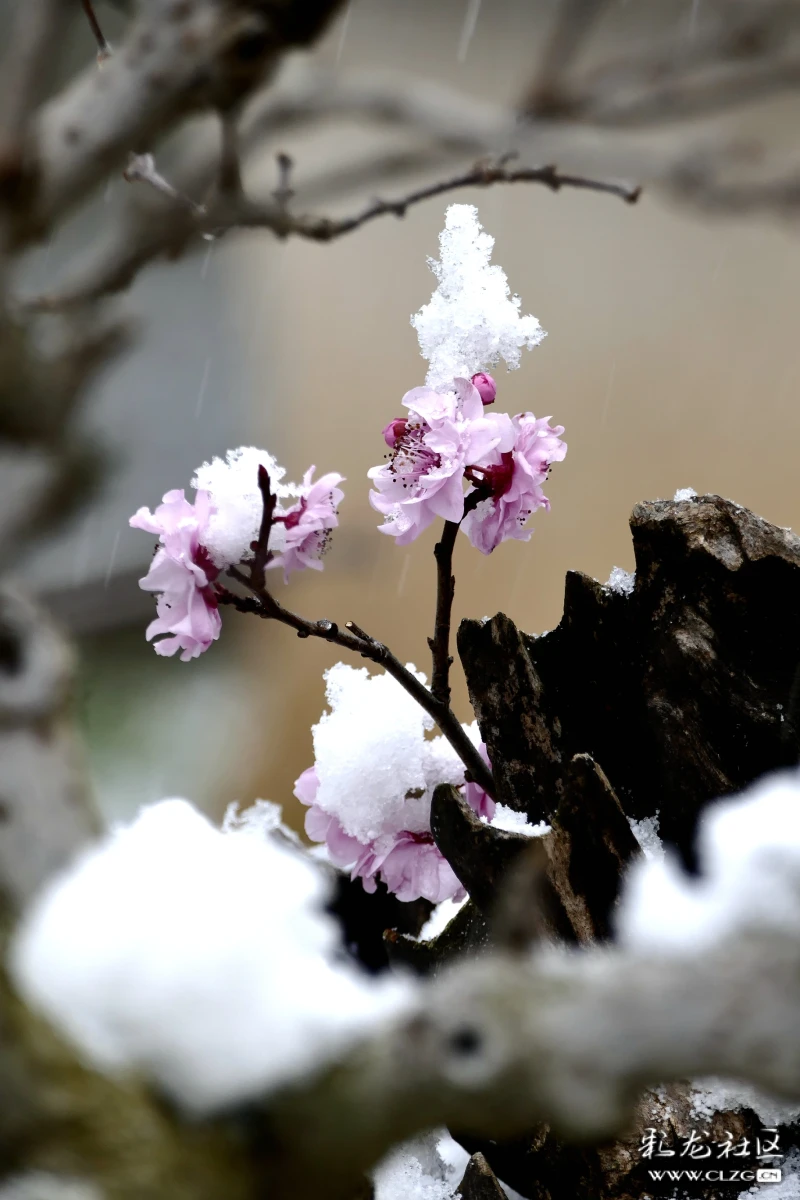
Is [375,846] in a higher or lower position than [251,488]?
lower

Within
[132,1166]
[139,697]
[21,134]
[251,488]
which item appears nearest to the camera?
[132,1166]

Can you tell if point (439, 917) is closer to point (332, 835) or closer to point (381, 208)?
point (332, 835)

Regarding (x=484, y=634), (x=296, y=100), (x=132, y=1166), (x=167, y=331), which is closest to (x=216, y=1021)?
(x=132, y=1166)

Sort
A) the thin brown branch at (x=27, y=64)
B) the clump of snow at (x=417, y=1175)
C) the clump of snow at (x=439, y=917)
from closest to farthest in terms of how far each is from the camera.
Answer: the thin brown branch at (x=27, y=64)
the clump of snow at (x=417, y=1175)
the clump of snow at (x=439, y=917)

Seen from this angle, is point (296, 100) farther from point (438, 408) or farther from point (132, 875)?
point (132, 875)

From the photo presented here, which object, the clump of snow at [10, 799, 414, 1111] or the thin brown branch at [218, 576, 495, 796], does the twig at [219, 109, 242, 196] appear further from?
the clump of snow at [10, 799, 414, 1111]

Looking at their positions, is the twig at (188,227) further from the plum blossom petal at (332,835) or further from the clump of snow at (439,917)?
the clump of snow at (439,917)

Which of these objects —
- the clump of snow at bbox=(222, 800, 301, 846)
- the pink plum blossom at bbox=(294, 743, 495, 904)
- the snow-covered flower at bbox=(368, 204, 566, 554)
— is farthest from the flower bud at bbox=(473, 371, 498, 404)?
the clump of snow at bbox=(222, 800, 301, 846)

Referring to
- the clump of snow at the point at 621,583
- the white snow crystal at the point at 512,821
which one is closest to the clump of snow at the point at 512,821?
the white snow crystal at the point at 512,821
